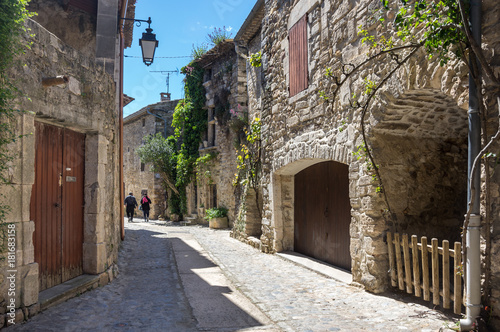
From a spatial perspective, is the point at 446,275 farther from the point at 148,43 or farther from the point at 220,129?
the point at 220,129

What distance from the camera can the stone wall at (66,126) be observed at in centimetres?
367

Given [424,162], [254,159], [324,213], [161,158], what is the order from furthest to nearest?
1. [161,158]
2. [254,159]
3. [324,213]
4. [424,162]

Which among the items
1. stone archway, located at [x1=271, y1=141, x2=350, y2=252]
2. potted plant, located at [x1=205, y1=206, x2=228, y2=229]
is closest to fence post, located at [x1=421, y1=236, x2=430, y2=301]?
stone archway, located at [x1=271, y1=141, x2=350, y2=252]

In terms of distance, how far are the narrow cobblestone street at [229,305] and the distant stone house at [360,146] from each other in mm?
598

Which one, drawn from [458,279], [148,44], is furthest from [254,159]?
[458,279]

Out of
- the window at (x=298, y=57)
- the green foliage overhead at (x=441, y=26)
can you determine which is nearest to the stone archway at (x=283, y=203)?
the window at (x=298, y=57)

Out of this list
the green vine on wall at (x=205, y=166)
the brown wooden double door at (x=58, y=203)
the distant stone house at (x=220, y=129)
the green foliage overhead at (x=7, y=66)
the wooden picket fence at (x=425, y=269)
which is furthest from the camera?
the green vine on wall at (x=205, y=166)

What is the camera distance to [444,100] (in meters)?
4.10

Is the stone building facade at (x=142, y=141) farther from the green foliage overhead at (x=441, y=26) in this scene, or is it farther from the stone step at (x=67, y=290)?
the green foliage overhead at (x=441, y=26)

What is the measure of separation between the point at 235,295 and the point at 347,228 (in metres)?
1.92

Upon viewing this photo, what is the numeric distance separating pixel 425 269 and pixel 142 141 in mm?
19366

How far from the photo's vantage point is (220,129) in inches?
581

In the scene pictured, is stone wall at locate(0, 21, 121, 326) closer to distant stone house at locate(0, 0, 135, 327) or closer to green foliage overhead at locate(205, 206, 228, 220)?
distant stone house at locate(0, 0, 135, 327)

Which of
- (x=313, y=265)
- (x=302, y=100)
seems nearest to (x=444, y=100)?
(x=302, y=100)
